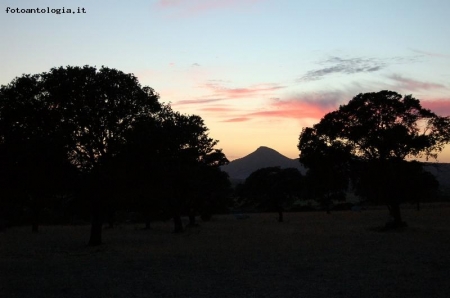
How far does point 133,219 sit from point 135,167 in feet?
194

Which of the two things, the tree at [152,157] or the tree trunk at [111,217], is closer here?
the tree at [152,157]

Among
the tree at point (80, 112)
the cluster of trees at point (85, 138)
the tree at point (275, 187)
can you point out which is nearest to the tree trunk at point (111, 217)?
the cluster of trees at point (85, 138)

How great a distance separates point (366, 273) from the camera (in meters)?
17.8

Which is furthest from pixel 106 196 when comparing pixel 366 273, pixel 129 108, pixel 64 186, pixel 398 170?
pixel 398 170

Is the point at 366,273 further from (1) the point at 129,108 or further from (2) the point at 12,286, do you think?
(1) the point at 129,108

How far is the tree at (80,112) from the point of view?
1147 inches

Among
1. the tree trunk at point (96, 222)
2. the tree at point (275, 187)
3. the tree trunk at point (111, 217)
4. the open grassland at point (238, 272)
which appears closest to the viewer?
the open grassland at point (238, 272)

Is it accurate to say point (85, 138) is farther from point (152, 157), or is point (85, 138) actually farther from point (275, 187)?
point (275, 187)

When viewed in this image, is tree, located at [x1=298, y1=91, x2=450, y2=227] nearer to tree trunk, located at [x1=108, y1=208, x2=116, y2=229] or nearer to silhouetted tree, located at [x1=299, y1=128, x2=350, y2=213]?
silhouetted tree, located at [x1=299, y1=128, x2=350, y2=213]

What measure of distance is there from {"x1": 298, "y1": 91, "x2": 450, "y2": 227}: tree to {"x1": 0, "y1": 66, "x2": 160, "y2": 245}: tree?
1992 centimetres

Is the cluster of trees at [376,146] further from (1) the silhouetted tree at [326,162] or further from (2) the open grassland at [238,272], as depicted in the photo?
(2) the open grassland at [238,272]

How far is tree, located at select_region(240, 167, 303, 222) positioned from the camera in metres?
71.4

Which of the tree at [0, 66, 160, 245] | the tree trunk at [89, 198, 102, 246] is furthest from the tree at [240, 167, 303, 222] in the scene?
the tree at [0, 66, 160, 245]

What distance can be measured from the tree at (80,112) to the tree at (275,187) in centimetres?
4342
